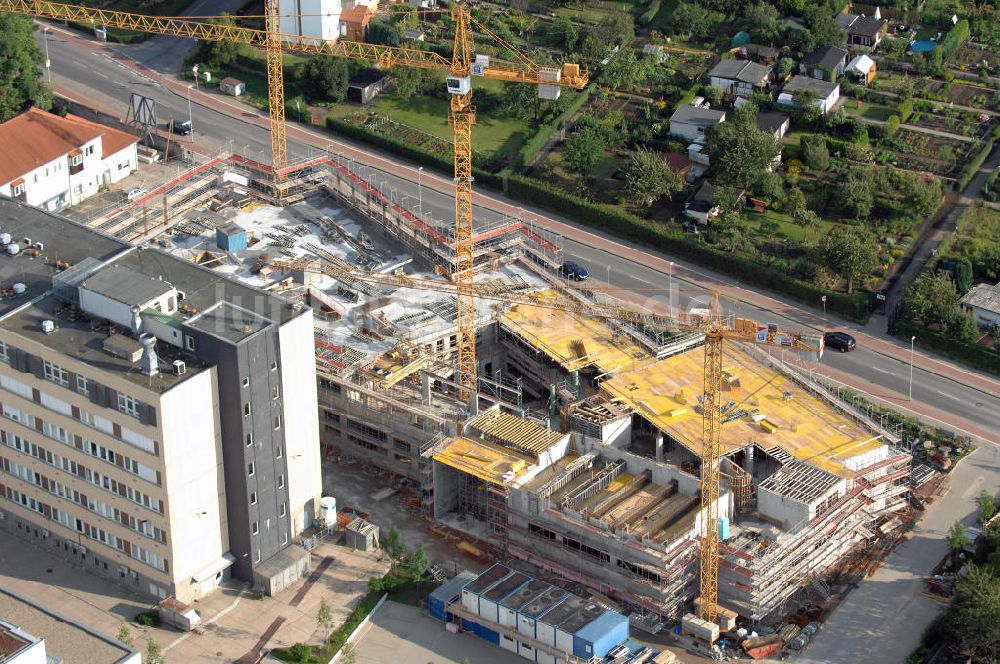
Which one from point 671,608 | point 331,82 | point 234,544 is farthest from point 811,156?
point 234,544

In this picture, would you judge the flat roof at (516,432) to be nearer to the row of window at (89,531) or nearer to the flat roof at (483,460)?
the flat roof at (483,460)

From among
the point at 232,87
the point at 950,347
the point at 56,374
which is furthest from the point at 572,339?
the point at 232,87

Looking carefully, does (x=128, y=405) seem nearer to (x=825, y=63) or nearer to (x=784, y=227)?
(x=784, y=227)

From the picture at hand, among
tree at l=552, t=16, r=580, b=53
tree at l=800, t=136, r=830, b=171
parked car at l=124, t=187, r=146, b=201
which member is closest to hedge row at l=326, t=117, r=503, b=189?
tree at l=552, t=16, r=580, b=53

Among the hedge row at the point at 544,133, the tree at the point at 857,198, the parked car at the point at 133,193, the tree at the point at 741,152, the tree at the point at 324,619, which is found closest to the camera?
the tree at the point at 324,619

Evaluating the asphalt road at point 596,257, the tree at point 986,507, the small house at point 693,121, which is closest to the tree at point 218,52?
the asphalt road at point 596,257

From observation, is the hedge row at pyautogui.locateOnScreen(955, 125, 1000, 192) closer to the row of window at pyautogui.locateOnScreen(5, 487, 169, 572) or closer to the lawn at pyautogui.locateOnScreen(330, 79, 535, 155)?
the lawn at pyautogui.locateOnScreen(330, 79, 535, 155)

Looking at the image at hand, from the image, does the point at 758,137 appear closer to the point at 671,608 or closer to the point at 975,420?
the point at 975,420
